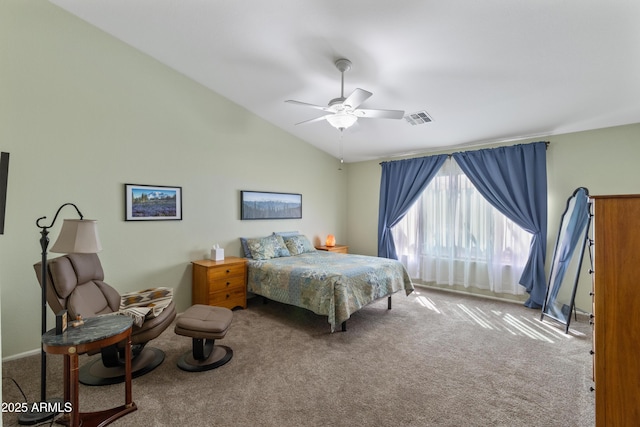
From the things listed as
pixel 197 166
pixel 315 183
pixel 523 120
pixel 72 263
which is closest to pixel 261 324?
pixel 72 263

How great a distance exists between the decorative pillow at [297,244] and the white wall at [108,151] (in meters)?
0.50

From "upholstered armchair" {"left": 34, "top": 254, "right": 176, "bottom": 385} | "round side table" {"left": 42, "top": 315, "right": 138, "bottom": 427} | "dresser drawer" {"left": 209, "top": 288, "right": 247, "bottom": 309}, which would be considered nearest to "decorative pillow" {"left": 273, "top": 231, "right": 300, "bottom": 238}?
"dresser drawer" {"left": 209, "top": 288, "right": 247, "bottom": 309}

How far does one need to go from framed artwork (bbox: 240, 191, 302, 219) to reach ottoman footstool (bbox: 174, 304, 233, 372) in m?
1.98

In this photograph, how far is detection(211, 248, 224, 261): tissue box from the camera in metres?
3.92

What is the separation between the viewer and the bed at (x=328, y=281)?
3.16m

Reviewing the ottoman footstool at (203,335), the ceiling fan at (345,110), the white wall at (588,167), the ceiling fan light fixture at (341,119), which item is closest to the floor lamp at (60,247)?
the ottoman footstool at (203,335)

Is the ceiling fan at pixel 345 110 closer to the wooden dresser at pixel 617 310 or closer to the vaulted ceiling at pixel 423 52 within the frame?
the vaulted ceiling at pixel 423 52

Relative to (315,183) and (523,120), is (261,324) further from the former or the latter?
(523,120)

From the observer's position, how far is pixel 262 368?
99.7 inches

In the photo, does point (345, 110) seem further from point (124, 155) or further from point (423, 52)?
point (124, 155)

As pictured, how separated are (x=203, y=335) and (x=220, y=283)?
4.35ft

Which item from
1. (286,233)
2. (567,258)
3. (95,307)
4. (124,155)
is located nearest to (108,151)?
(124,155)

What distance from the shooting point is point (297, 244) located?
192 inches

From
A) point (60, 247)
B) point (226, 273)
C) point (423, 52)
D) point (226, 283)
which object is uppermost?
point (423, 52)
